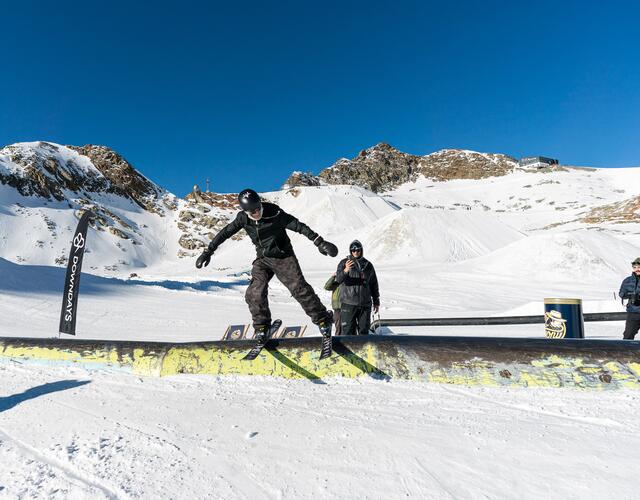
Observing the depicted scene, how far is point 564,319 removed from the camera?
5.68 meters

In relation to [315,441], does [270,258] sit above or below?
above

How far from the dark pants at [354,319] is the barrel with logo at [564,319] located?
269cm

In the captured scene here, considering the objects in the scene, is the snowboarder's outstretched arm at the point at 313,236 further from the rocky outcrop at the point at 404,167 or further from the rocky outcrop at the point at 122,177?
the rocky outcrop at the point at 404,167

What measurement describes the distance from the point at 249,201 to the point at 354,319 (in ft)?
8.82


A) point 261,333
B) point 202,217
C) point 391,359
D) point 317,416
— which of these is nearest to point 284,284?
point 261,333

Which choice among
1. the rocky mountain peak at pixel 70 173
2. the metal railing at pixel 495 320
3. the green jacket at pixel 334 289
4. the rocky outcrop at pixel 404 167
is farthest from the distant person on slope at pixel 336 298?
the rocky outcrop at pixel 404 167

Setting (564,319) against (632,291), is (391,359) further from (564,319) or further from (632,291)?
(632,291)

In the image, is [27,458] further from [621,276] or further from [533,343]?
[621,276]

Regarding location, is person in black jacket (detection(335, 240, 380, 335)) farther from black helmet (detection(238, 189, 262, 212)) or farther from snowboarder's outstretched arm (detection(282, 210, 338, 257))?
black helmet (detection(238, 189, 262, 212))

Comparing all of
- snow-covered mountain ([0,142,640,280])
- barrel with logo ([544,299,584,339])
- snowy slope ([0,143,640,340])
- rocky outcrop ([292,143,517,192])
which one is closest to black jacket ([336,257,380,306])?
barrel with logo ([544,299,584,339])

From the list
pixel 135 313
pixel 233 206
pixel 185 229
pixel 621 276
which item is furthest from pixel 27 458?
pixel 233 206

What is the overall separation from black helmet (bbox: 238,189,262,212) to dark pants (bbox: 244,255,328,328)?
57 centimetres

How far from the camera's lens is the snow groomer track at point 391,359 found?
3.31 meters

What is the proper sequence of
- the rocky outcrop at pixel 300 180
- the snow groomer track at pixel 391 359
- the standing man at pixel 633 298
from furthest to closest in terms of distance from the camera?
the rocky outcrop at pixel 300 180 → the standing man at pixel 633 298 → the snow groomer track at pixel 391 359
